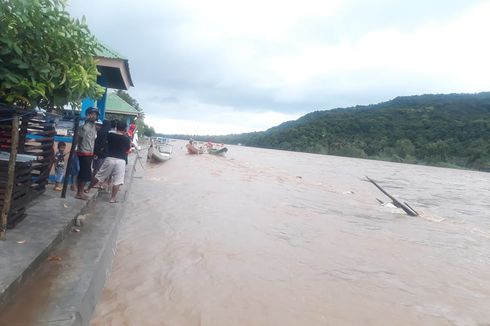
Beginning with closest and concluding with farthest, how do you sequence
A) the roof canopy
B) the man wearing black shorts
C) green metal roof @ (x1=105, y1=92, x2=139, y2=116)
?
the man wearing black shorts
the roof canopy
green metal roof @ (x1=105, y1=92, x2=139, y2=116)

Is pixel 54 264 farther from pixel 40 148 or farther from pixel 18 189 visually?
pixel 40 148

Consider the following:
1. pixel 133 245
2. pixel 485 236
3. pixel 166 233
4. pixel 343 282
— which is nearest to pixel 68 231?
pixel 133 245

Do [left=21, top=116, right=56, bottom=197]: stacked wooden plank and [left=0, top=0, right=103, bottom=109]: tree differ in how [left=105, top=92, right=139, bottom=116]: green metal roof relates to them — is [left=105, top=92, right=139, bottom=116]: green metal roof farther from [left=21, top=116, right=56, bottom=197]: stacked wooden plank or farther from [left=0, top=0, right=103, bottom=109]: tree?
[left=0, top=0, right=103, bottom=109]: tree

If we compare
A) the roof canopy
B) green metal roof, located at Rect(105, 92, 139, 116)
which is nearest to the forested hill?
green metal roof, located at Rect(105, 92, 139, 116)

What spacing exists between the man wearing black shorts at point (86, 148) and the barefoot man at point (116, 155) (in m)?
0.33

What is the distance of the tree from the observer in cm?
360

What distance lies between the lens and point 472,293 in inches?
257

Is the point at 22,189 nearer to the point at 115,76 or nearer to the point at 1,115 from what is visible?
the point at 1,115

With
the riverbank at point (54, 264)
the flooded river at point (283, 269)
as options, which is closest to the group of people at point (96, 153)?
the riverbank at point (54, 264)

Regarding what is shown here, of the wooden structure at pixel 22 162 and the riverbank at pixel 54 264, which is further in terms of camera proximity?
the wooden structure at pixel 22 162

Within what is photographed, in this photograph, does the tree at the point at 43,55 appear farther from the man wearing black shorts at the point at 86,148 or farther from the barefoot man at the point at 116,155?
the barefoot man at the point at 116,155

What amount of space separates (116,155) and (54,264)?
11.6 feet

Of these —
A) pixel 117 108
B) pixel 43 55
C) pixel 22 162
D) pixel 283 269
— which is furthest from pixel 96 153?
pixel 117 108

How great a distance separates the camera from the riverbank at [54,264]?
3.40 metres
